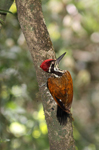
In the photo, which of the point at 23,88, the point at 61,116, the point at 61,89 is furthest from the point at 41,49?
the point at 23,88

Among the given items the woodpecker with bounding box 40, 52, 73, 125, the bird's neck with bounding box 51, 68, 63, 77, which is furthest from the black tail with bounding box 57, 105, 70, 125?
the bird's neck with bounding box 51, 68, 63, 77

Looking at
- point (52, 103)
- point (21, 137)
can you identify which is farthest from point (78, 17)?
point (52, 103)

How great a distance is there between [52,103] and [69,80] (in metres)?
0.24

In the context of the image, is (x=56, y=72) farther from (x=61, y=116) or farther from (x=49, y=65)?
(x=61, y=116)

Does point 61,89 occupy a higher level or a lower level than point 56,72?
lower

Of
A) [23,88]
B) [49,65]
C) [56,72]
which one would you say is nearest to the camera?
[49,65]

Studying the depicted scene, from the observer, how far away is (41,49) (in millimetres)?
1605

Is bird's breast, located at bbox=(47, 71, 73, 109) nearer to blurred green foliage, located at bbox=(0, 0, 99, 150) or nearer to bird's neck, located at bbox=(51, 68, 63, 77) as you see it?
bird's neck, located at bbox=(51, 68, 63, 77)

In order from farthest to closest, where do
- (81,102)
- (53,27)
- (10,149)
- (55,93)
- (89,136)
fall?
(81,102) < (53,27) < (89,136) < (10,149) < (55,93)

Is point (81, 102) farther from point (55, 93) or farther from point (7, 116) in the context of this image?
point (55, 93)

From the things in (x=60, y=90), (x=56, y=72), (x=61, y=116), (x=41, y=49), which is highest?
(x=41, y=49)

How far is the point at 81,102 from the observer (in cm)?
647

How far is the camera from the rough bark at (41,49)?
157cm

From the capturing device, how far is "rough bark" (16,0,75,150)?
157 cm
